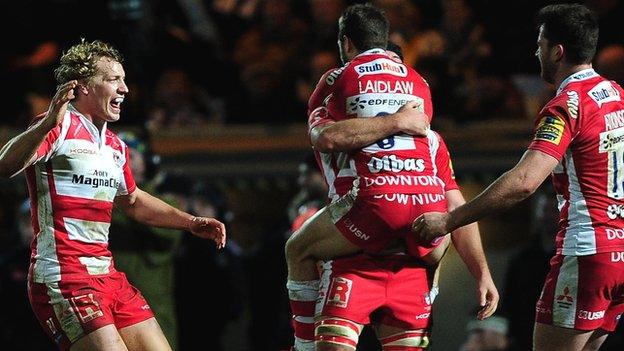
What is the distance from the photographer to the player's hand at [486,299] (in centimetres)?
691

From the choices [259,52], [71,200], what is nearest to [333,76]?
[71,200]

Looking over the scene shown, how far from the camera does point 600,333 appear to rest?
688cm

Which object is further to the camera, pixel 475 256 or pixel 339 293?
pixel 475 256

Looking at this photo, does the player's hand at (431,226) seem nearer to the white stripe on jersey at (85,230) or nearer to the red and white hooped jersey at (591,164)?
the red and white hooped jersey at (591,164)

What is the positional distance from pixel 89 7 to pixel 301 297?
23.1ft

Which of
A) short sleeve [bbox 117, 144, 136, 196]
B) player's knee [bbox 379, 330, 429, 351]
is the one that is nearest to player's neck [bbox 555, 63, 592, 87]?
player's knee [bbox 379, 330, 429, 351]

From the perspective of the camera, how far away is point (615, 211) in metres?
6.80

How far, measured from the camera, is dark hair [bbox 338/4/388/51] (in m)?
6.86

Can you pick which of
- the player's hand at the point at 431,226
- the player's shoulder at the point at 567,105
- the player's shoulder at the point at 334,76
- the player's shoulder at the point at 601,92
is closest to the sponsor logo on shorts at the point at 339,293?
the player's hand at the point at 431,226

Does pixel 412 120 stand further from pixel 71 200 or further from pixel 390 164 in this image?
pixel 71 200

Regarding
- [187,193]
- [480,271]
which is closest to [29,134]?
[480,271]

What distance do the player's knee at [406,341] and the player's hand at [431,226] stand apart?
1.71 ft

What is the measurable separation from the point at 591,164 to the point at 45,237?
9.19ft

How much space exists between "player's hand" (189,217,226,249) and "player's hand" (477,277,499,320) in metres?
1.42
